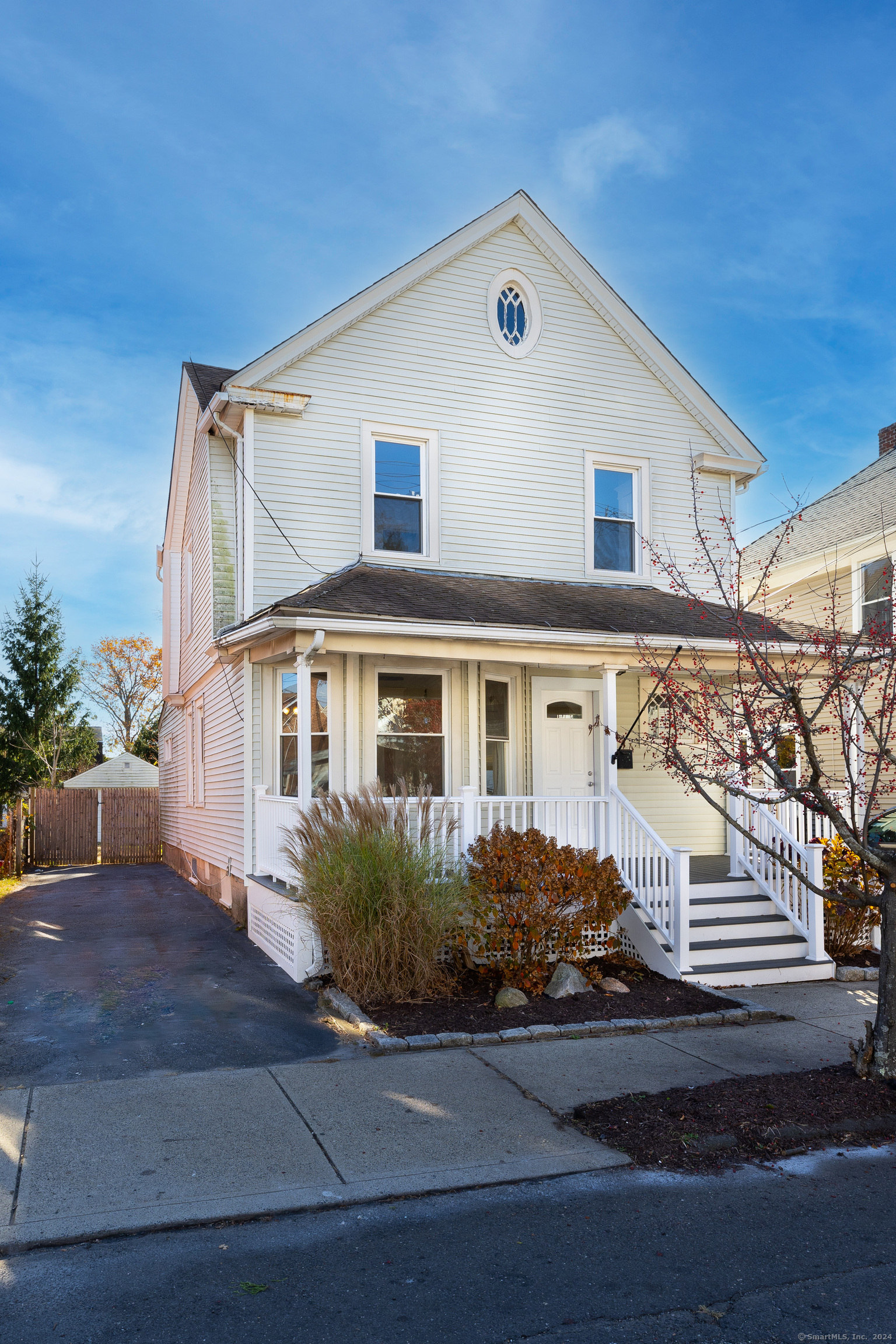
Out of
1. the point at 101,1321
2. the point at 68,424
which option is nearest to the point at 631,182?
the point at 101,1321

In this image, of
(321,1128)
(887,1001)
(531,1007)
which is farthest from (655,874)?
(321,1128)

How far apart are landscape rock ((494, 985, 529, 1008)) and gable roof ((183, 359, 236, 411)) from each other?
8464 mm

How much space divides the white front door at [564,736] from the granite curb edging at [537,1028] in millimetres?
4165

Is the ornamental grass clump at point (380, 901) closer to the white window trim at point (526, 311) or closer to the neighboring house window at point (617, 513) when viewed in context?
the neighboring house window at point (617, 513)

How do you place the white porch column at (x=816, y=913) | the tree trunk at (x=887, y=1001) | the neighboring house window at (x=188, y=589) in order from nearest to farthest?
the tree trunk at (x=887, y=1001)
the white porch column at (x=816, y=913)
the neighboring house window at (x=188, y=589)

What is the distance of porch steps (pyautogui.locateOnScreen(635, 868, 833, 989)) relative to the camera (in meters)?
8.87

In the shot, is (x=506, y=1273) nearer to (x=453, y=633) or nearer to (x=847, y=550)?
(x=453, y=633)

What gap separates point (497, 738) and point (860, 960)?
4685mm

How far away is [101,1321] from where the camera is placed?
3324 millimetres

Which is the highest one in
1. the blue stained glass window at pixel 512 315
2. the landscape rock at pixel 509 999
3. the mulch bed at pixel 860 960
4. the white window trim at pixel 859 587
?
A: the blue stained glass window at pixel 512 315

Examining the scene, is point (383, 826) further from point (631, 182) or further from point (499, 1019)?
point (631, 182)

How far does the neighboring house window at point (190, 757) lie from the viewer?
16531 millimetres

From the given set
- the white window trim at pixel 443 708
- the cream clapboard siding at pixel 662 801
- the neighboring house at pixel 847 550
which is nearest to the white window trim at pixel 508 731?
the white window trim at pixel 443 708

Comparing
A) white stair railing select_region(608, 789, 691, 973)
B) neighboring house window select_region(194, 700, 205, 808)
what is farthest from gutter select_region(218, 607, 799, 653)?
neighboring house window select_region(194, 700, 205, 808)
